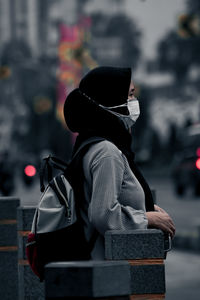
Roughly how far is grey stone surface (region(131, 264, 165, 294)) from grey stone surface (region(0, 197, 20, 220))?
318 cm

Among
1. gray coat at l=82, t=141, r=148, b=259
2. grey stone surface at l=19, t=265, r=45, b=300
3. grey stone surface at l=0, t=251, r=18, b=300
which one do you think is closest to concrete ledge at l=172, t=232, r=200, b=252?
grey stone surface at l=0, t=251, r=18, b=300

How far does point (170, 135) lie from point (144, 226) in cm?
4539

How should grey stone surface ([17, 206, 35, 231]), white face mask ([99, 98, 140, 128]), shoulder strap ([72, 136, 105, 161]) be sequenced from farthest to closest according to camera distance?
grey stone surface ([17, 206, 35, 231]), white face mask ([99, 98, 140, 128]), shoulder strap ([72, 136, 105, 161])

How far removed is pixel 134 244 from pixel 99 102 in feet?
2.53

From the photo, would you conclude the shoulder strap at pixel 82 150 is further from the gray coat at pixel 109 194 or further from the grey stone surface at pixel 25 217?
the grey stone surface at pixel 25 217

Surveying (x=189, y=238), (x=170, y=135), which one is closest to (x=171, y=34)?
(x=170, y=135)

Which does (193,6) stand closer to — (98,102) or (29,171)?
(29,171)

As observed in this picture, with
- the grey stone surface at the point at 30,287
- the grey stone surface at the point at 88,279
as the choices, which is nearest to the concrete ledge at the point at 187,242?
the grey stone surface at the point at 30,287

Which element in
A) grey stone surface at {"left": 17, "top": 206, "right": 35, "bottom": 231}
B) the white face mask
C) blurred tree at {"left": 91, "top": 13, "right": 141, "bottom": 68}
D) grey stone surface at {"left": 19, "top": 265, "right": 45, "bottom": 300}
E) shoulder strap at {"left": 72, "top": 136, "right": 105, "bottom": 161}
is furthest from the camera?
blurred tree at {"left": 91, "top": 13, "right": 141, "bottom": 68}

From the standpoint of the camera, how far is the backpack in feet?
15.0

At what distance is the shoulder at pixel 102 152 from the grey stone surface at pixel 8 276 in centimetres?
364

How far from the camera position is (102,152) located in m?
4.57

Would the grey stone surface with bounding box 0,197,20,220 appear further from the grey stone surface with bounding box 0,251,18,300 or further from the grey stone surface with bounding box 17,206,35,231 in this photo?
the grey stone surface with bounding box 17,206,35,231

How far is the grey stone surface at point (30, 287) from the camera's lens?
6820 millimetres
